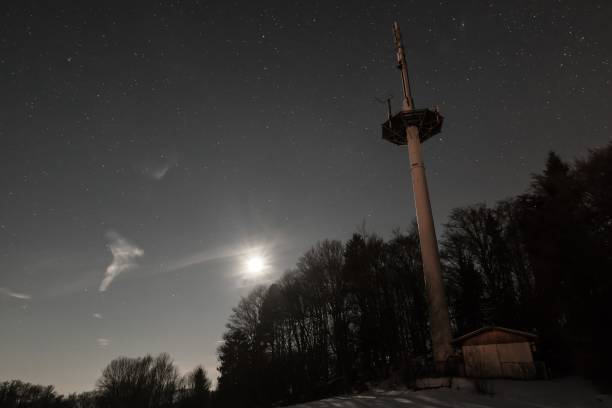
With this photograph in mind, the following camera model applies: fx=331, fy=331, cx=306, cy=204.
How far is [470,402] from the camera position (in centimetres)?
1452

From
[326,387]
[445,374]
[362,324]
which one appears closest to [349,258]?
[362,324]

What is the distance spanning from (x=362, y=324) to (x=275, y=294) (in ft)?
46.6

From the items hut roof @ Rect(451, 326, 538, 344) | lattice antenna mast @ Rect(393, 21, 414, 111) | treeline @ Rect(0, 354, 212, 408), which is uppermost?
lattice antenna mast @ Rect(393, 21, 414, 111)

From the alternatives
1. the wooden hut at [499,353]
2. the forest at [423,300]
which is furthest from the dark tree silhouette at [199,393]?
the wooden hut at [499,353]

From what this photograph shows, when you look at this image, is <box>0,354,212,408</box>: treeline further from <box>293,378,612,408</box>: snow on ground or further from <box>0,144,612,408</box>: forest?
<box>293,378,612,408</box>: snow on ground

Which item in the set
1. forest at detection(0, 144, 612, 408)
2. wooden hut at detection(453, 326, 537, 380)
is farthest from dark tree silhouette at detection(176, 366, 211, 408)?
wooden hut at detection(453, 326, 537, 380)

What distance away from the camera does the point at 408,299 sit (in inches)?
1428

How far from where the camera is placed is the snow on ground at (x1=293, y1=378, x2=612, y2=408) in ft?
45.6

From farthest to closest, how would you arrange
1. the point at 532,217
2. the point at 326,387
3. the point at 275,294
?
the point at 275,294
the point at 326,387
the point at 532,217

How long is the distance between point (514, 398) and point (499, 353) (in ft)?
18.6

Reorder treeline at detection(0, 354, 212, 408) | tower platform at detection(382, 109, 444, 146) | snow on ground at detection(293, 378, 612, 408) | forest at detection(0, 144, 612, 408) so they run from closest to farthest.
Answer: snow on ground at detection(293, 378, 612, 408) < forest at detection(0, 144, 612, 408) < tower platform at detection(382, 109, 444, 146) < treeline at detection(0, 354, 212, 408)

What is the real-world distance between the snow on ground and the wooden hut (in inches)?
50.2

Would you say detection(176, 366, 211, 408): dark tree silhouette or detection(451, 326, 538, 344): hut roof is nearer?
detection(451, 326, 538, 344): hut roof

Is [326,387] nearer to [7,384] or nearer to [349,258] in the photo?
[349,258]
